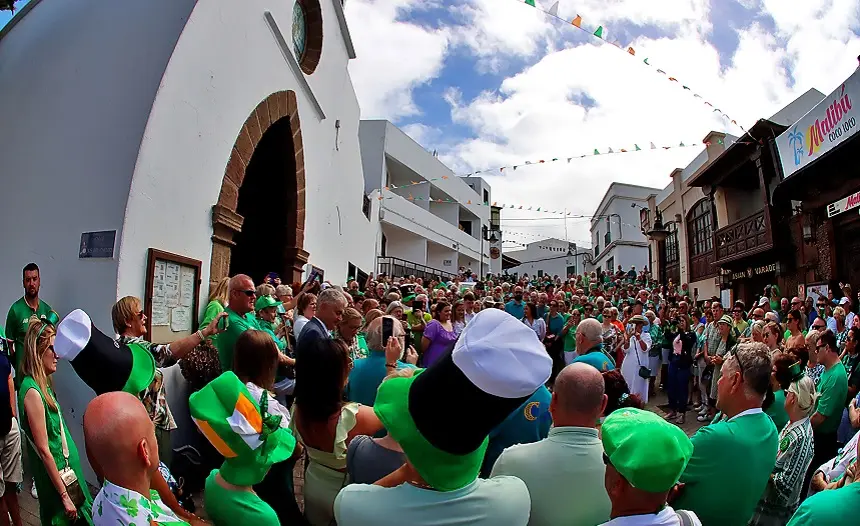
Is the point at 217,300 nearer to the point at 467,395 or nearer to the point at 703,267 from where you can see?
the point at 467,395

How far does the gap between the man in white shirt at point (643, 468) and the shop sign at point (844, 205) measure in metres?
10.1

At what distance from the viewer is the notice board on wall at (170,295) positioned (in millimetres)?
4332

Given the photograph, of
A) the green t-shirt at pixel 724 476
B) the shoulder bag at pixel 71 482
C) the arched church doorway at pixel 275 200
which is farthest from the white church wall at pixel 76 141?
the green t-shirt at pixel 724 476

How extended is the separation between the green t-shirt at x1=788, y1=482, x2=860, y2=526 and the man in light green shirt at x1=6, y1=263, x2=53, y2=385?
4.85m

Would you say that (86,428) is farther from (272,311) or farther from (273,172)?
(273,172)

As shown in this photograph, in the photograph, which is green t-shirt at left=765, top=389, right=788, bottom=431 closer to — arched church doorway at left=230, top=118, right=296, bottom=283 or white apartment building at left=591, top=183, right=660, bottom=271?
arched church doorway at left=230, top=118, right=296, bottom=283

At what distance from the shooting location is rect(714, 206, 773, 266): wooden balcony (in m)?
12.2

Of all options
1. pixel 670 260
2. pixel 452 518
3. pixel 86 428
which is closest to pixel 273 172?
pixel 86 428

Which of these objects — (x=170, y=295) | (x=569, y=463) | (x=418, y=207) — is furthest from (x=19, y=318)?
(x=418, y=207)

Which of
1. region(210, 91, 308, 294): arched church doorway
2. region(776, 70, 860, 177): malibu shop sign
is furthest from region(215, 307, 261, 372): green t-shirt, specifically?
region(776, 70, 860, 177): malibu shop sign

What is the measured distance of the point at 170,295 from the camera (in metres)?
4.65

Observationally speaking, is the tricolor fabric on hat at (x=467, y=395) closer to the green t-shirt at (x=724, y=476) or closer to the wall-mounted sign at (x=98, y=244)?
the green t-shirt at (x=724, y=476)

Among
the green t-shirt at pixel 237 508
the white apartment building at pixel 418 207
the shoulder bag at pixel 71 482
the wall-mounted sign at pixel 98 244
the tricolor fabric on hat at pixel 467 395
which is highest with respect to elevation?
the white apartment building at pixel 418 207

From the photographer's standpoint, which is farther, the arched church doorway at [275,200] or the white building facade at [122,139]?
the arched church doorway at [275,200]
